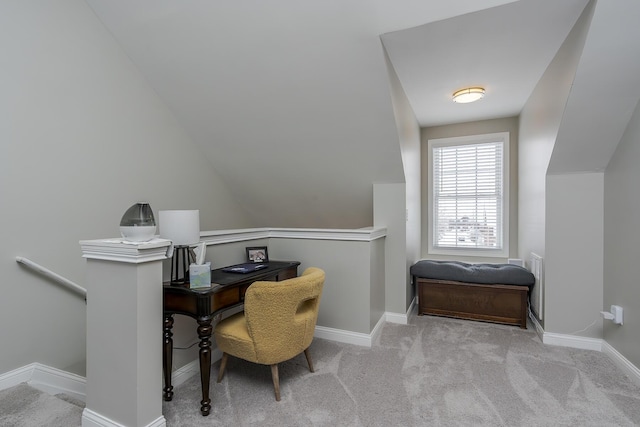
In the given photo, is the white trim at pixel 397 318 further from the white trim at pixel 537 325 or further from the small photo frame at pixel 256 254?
the small photo frame at pixel 256 254

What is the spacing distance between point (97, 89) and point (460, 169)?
158 inches

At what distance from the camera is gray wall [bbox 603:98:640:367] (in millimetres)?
2115

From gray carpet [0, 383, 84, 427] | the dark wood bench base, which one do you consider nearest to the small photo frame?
gray carpet [0, 383, 84, 427]

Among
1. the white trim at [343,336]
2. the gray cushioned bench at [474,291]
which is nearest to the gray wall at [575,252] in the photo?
the gray cushioned bench at [474,291]

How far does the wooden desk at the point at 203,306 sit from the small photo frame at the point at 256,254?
0.52 m

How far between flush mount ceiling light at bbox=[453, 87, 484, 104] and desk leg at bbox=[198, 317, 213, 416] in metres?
2.89

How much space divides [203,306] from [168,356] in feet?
1.73

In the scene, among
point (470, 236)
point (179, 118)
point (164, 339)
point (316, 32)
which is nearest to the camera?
point (164, 339)

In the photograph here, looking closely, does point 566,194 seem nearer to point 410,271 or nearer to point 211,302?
point 410,271

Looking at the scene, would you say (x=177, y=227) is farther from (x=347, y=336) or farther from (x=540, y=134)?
(x=540, y=134)

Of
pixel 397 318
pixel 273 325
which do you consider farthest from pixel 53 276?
pixel 397 318

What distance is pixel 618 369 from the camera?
225 centimetres

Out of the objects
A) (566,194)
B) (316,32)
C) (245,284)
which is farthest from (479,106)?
(245,284)

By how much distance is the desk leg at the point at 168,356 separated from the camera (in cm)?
193
